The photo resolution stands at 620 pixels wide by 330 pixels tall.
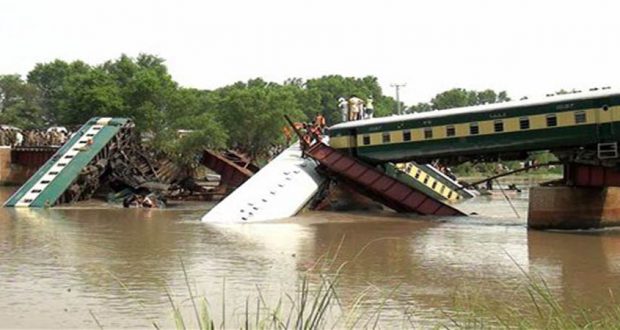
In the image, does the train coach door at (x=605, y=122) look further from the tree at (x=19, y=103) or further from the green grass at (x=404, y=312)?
the tree at (x=19, y=103)

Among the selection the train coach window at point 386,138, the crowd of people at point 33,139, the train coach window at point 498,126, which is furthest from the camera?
the crowd of people at point 33,139

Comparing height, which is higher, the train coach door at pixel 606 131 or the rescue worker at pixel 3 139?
the rescue worker at pixel 3 139

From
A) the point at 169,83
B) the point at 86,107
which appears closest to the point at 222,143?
the point at 169,83

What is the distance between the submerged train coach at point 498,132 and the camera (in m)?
25.2

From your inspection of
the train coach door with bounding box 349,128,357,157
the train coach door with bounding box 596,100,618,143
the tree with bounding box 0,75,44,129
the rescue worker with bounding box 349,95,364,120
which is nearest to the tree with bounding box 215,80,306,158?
the rescue worker with bounding box 349,95,364,120

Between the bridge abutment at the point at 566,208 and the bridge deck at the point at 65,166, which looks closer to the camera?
the bridge abutment at the point at 566,208

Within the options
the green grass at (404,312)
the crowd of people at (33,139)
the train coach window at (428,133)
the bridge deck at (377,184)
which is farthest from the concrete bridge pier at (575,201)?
the crowd of people at (33,139)

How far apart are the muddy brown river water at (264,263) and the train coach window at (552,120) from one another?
11.1ft

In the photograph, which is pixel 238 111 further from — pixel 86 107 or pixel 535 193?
pixel 535 193

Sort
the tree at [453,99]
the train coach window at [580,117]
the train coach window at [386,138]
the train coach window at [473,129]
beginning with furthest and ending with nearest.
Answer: the tree at [453,99], the train coach window at [386,138], the train coach window at [473,129], the train coach window at [580,117]

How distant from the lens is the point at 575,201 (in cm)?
2550

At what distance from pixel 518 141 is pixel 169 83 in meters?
43.2

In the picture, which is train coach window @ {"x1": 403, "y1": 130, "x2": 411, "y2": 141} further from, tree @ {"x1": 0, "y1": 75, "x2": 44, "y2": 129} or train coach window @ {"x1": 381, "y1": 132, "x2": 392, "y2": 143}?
tree @ {"x1": 0, "y1": 75, "x2": 44, "y2": 129}

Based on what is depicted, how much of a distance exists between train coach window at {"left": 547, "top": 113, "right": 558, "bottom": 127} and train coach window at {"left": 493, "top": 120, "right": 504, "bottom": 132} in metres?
1.85
